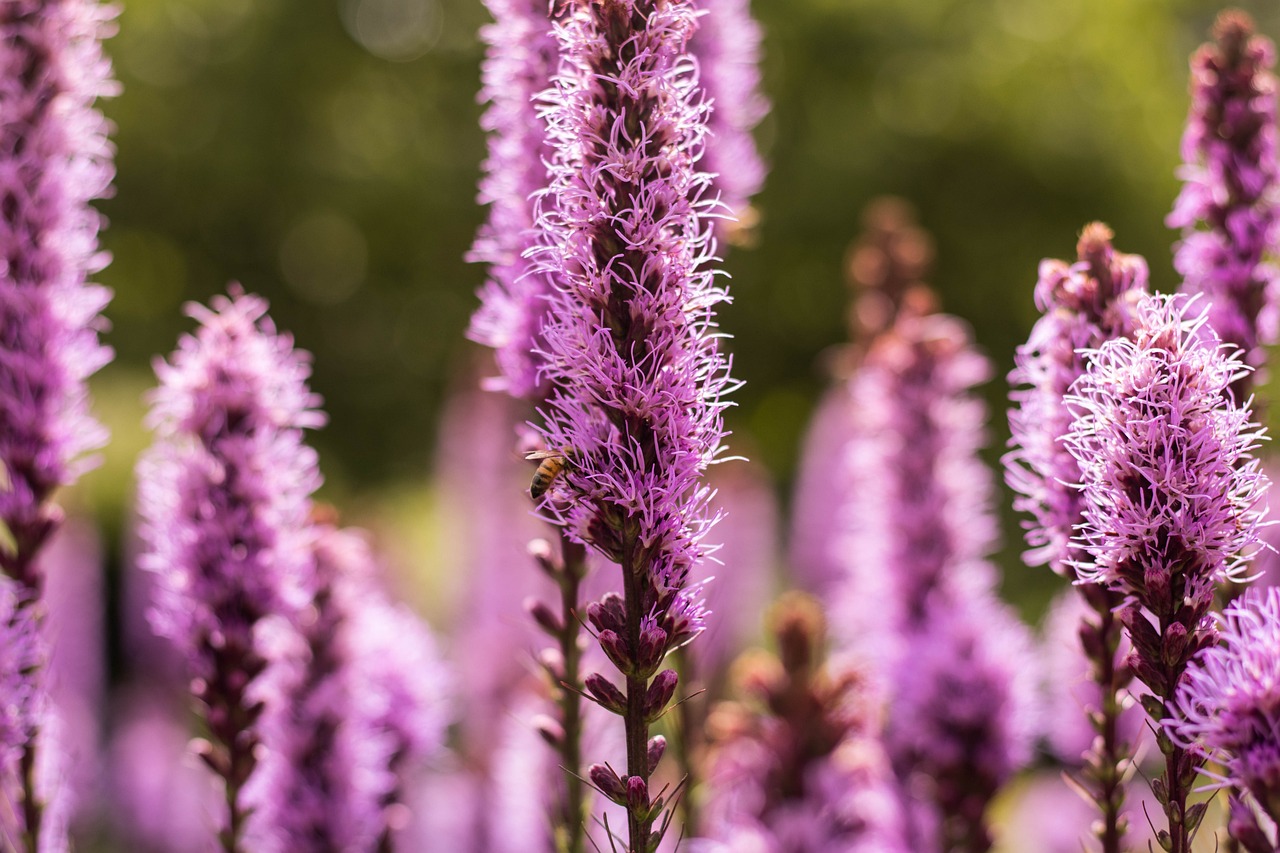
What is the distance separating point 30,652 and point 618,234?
6.40 feet

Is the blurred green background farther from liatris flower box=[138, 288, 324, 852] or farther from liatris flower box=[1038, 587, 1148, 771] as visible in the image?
Answer: liatris flower box=[138, 288, 324, 852]

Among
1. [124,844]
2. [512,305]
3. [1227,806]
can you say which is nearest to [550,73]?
[512,305]

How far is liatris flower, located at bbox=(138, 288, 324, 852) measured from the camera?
11.0 ft

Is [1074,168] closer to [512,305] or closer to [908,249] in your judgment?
[908,249]

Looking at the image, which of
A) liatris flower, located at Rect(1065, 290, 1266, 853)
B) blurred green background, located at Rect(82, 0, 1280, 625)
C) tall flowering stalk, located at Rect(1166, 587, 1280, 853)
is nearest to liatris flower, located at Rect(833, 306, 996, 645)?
liatris flower, located at Rect(1065, 290, 1266, 853)

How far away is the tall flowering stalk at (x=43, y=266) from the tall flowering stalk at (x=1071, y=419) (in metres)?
2.50

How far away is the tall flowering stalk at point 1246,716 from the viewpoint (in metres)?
2.29

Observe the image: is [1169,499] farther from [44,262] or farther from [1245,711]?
[44,262]

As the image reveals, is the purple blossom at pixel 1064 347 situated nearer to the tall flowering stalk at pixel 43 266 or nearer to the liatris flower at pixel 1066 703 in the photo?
the liatris flower at pixel 1066 703

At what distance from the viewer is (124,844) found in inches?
348

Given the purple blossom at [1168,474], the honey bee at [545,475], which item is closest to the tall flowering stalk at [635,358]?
the honey bee at [545,475]

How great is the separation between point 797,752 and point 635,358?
164 centimetres

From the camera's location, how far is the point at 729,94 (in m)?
3.82

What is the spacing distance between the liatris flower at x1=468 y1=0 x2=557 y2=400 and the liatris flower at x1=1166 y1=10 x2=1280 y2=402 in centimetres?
168
